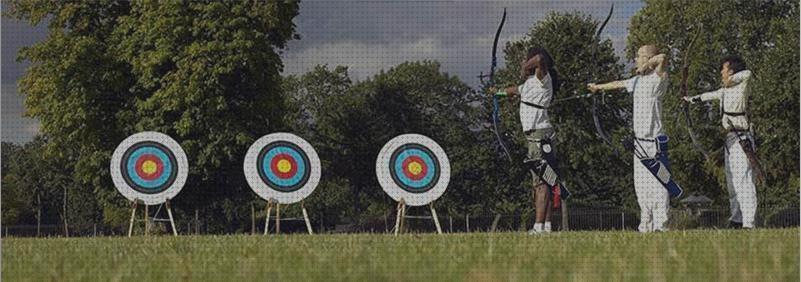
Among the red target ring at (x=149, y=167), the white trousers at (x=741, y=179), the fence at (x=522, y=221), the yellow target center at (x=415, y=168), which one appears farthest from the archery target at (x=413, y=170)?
the fence at (x=522, y=221)

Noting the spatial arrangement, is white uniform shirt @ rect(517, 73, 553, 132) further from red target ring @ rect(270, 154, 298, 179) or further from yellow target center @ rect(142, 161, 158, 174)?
yellow target center @ rect(142, 161, 158, 174)

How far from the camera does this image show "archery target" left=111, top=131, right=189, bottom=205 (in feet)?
52.0

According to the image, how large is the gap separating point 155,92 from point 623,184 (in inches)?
646

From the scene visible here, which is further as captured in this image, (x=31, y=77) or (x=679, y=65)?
(x=679, y=65)

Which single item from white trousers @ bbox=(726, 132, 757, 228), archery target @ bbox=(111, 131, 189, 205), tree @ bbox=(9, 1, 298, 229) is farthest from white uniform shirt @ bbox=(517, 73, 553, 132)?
tree @ bbox=(9, 1, 298, 229)

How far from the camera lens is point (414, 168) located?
15836 mm

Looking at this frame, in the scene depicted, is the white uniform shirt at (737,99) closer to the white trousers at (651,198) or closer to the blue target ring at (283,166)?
the white trousers at (651,198)

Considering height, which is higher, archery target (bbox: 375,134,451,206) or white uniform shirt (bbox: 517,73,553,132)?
white uniform shirt (bbox: 517,73,553,132)

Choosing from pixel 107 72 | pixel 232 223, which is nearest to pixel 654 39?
pixel 232 223

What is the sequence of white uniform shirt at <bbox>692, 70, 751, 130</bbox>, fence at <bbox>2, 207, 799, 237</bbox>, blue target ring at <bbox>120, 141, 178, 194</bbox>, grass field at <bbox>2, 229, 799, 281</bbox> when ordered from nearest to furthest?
grass field at <bbox>2, 229, 799, 281</bbox> < white uniform shirt at <bbox>692, 70, 751, 130</bbox> < blue target ring at <bbox>120, 141, 178, 194</bbox> < fence at <bbox>2, 207, 799, 237</bbox>

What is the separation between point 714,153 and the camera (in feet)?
107

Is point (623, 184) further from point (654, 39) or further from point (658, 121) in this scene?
point (658, 121)

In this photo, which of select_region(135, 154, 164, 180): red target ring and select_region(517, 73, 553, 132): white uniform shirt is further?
select_region(135, 154, 164, 180): red target ring

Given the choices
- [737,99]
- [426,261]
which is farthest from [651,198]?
[426,261]
